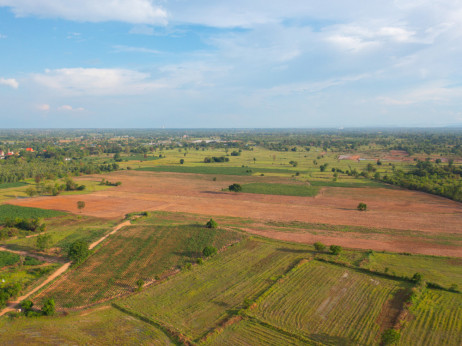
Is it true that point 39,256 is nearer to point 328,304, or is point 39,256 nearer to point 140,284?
point 140,284

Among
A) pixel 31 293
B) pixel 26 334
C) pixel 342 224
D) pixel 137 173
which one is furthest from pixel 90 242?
pixel 137 173

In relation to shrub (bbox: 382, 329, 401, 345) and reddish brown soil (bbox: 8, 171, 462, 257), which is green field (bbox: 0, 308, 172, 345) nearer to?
shrub (bbox: 382, 329, 401, 345)

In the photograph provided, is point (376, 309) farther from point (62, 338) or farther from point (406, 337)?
point (62, 338)

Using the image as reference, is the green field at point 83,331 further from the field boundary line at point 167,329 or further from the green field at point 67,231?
the green field at point 67,231

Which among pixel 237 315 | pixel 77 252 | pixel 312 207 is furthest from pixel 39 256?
pixel 312 207

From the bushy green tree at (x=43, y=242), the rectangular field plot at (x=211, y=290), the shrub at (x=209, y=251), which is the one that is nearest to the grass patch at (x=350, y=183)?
the rectangular field plot at (x=211, y=290)

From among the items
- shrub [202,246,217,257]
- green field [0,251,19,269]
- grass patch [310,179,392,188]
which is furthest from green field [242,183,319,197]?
green field [0,251,19,269]

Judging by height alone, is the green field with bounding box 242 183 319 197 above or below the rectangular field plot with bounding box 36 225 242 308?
above
